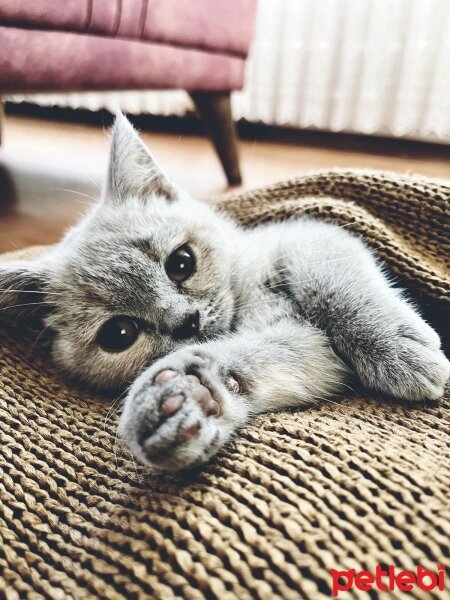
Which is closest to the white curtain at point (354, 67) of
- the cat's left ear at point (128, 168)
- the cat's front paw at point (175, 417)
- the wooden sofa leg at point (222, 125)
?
the wooden sofa leg at point (222, 125)

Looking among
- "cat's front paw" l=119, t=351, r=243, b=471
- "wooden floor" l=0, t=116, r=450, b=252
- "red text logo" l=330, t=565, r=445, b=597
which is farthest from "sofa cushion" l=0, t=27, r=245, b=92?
"red text logo" l=330, t=565, r=445, b=597

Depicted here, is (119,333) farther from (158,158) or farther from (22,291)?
(158,158)

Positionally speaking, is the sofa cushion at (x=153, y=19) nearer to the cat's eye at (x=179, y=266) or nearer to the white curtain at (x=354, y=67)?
the white curtain at (x=354, y=67)

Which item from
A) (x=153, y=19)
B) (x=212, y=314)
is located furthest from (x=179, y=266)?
(x=153, y=19)

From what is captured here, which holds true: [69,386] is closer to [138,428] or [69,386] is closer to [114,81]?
[138,428]

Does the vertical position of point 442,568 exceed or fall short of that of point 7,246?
it exceeds it

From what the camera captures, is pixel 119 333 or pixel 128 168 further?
→ pixel 128 168

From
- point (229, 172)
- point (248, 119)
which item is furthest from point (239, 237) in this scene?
point (248, 119)
